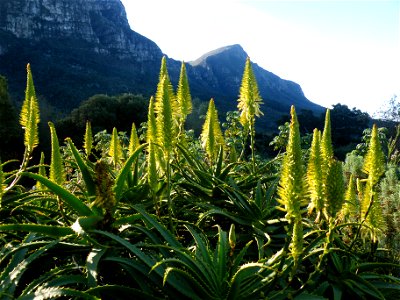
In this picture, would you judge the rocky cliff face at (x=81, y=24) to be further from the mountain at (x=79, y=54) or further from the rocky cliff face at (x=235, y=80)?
the rocky cliff face at (x=235, y=80)

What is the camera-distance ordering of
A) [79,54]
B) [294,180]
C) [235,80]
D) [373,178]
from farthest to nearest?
[235,80], [79,54], [373,178], [294,180]

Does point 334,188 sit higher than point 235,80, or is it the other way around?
point 235,80

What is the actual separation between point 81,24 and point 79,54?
12379 millimetres

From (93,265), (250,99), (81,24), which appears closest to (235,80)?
(81,24)

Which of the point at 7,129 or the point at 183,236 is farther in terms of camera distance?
the point at 7,129

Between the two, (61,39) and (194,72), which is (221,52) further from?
(61,39)

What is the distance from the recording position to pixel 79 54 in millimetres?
63500

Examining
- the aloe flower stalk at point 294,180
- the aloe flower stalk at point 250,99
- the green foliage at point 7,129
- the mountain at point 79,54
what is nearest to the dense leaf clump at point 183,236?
the aloe flower stalk at point 294,180

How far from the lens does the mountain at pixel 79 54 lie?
5000cm

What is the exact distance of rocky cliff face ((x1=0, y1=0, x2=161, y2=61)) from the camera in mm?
61250

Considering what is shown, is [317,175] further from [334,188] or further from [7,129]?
[7,129]

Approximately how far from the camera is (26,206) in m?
2.13

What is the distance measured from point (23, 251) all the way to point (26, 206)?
0.46 metres

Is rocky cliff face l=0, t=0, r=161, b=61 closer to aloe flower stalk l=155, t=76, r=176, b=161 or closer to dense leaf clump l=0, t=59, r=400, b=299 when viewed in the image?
dense leaf clump l=0, t=59, r=400, b=299
